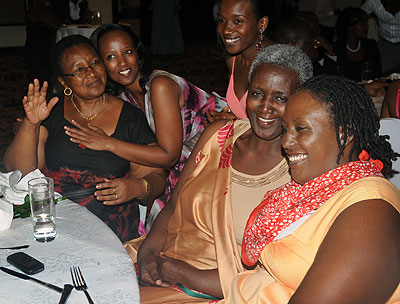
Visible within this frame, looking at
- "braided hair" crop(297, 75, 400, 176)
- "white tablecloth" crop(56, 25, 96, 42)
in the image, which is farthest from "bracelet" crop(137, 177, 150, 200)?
"white tablecloth" crop(56, 25, 96, 42)

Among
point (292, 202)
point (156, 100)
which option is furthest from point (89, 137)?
point (292, 202)

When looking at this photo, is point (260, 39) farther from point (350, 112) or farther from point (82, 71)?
point (350, 112)

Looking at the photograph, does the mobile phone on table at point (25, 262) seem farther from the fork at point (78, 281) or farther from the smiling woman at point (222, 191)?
the smiling woman at point (222, 191)

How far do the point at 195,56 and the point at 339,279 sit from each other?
→ 11.6 m

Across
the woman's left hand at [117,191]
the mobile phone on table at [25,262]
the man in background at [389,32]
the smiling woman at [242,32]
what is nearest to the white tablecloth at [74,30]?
the man in background at [389,32]

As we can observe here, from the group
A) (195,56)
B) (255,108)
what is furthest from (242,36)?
(195,56)

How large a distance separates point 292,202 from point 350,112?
12.1 inches

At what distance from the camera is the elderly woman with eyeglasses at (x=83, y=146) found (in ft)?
8.43

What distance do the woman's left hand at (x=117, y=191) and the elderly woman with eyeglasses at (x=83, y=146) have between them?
0.09 ft

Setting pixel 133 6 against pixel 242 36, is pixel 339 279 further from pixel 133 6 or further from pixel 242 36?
pixel 133 6

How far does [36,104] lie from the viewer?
2355 millimetres

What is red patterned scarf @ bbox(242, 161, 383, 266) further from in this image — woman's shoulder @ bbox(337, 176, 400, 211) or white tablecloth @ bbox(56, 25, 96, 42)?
white tablecloth @ bbox(56, 25, 96, 42)

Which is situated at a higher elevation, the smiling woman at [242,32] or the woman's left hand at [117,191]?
the smiling woman at [242,32]

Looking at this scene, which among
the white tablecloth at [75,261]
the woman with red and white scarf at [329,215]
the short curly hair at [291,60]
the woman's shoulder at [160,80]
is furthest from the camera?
the woman's shoulder at [160,80]
